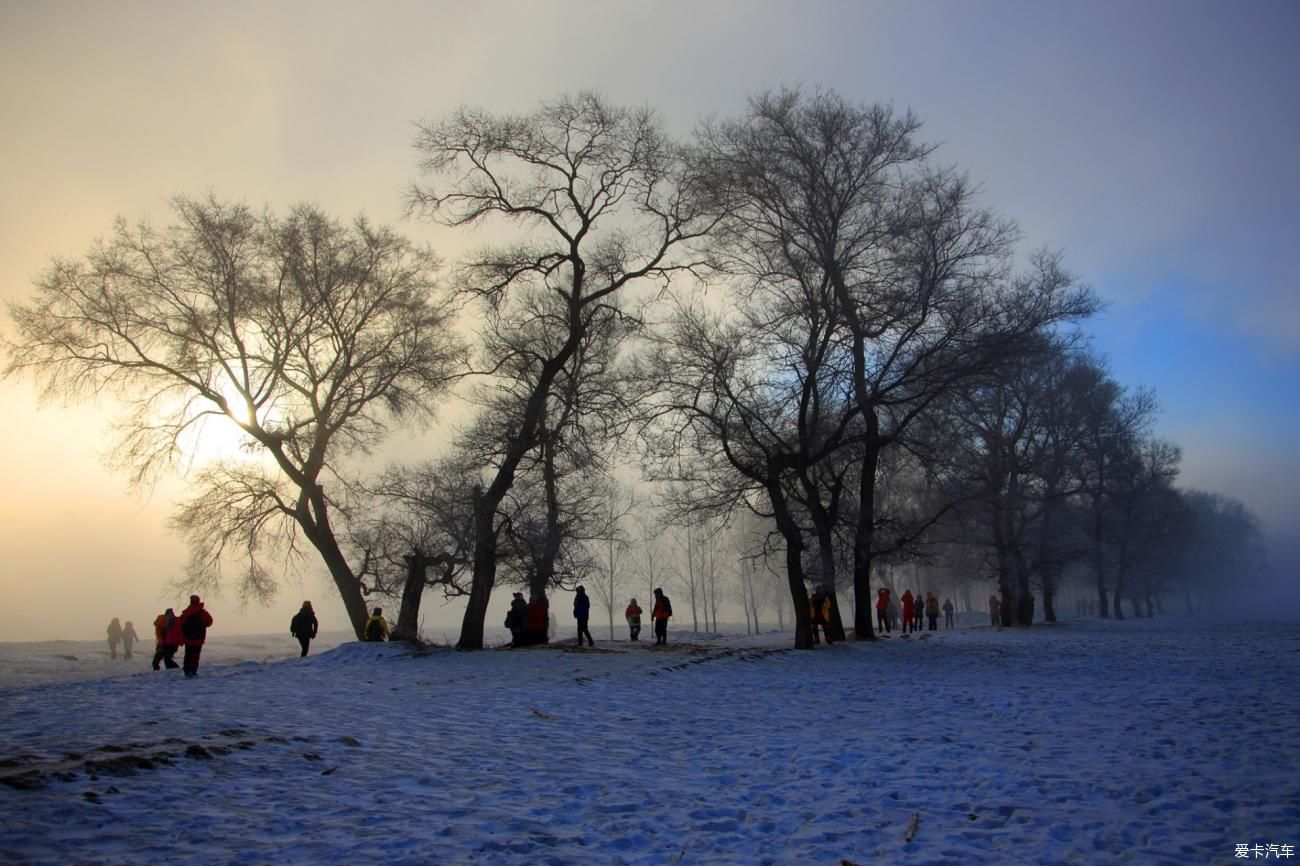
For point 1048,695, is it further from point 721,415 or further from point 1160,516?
point 1160,516

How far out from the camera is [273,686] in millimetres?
13289

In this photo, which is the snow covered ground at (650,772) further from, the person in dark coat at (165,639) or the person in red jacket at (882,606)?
the person in red jacket at (882,606)

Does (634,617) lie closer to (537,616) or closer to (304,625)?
(537,616)

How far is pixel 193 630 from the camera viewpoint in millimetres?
17500

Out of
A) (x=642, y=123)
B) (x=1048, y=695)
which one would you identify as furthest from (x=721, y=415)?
(x=1048, y=695)

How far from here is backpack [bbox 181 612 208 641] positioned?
1738 cm

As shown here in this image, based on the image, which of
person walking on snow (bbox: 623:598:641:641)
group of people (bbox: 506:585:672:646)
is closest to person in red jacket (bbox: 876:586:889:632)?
person walking on snow (bbox: 623:598:641:641)

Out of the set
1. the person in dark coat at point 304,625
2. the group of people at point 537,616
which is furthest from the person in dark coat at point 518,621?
the person in dark coat at point 304,625

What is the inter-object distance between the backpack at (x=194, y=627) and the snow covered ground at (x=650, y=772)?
323 centimetres

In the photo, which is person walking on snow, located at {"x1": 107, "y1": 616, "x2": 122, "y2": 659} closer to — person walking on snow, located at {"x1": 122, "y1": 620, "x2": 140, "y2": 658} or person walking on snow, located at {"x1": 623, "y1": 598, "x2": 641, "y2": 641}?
person walking on snow, located at {"x1": 122, "y1": 620, "x2": 140, "y2": 658}

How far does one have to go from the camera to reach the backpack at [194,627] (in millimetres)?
17375

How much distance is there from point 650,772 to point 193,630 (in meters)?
14.3

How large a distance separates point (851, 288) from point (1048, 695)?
1259 cm

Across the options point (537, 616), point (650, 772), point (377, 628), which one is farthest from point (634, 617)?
point (650, 772)
